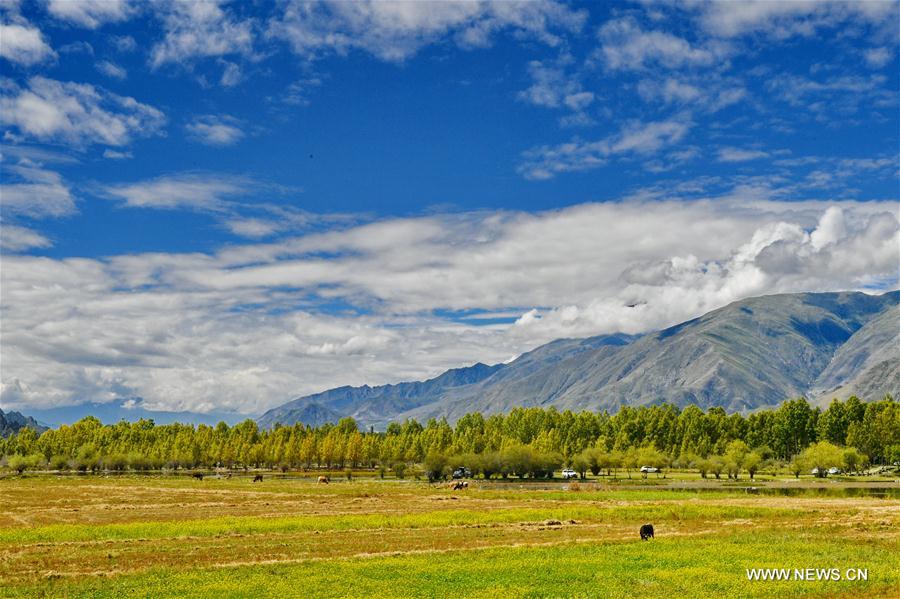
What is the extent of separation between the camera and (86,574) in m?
43.7

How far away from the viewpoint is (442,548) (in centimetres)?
5422

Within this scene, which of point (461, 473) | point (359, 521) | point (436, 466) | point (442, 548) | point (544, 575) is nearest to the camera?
point (544, 575)

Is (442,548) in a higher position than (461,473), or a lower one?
higher

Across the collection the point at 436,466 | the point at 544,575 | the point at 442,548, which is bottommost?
the point at 436,466

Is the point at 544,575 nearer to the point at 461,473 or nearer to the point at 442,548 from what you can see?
the point at 442,548

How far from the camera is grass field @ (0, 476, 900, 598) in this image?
38656 mm

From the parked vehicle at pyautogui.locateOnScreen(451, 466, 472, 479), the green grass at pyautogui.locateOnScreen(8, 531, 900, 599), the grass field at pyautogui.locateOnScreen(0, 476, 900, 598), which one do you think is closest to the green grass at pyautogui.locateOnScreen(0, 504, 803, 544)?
the grass field at pyautogui.locateOnScreen(0, 476, 900, 598)

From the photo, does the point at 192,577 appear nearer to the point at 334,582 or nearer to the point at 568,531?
the point at 334,582

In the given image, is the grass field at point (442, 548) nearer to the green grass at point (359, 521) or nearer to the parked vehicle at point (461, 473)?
the green grass at point (359, 521)

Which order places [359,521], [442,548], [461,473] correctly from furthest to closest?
[461,473] < [359,521] < [442,548]

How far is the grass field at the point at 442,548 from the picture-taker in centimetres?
3866

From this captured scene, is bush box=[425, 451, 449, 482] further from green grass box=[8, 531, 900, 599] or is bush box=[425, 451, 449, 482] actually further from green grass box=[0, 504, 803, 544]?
green grass box=[8, 531, 900, 599]

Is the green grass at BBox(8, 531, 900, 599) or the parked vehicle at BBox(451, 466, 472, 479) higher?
the green grass at BBox(8, 531, 900, 599)

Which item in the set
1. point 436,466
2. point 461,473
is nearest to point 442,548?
point 436,466
